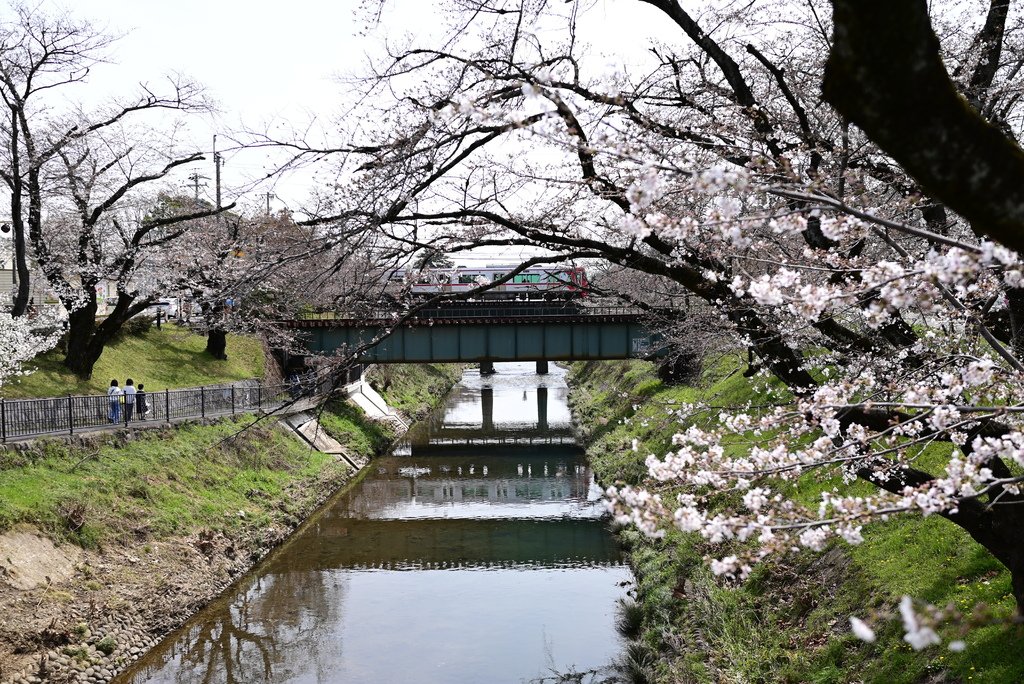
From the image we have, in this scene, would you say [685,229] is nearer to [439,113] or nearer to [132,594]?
[439,113]

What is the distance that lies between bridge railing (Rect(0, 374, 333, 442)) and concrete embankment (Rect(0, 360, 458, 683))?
48 centimetres

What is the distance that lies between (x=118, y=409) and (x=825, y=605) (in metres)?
17.7

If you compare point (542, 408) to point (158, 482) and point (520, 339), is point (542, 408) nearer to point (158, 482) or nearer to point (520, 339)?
point (520, 339)

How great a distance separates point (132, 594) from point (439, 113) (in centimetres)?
1240

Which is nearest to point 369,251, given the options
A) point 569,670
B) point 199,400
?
point 569,670

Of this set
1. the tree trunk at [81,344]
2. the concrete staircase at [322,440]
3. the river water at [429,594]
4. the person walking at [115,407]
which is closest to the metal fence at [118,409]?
the person walking at [115,407]

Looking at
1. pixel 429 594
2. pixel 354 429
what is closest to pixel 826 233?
pixel 429 594

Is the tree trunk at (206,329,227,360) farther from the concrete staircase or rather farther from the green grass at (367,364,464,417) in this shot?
the green grass at (367,364,464,417)

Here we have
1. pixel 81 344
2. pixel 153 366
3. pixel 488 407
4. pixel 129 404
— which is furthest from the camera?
pixel 488 407

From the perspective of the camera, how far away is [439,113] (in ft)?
19.5

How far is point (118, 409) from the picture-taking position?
2058cm

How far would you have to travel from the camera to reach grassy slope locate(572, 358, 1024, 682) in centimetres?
773

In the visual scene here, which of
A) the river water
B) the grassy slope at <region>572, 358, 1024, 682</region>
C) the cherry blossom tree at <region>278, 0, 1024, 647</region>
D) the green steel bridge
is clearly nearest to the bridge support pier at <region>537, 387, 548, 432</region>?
the green steel bridge

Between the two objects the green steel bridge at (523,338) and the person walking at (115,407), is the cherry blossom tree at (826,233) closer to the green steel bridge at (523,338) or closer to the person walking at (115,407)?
the person walking at (115,407)
